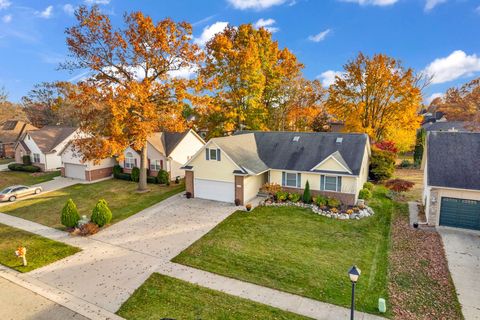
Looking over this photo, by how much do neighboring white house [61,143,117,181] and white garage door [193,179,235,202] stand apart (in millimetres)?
13995

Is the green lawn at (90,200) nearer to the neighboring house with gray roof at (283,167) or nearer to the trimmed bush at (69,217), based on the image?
the trimmed bush at (69,217)

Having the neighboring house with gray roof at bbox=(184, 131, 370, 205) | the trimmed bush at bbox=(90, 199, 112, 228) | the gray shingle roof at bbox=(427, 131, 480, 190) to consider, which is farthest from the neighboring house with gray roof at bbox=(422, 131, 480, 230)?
the trimmed bush at bbox=(90, 199, 112, 228)

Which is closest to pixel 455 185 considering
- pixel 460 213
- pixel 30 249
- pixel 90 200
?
pixel 460 213

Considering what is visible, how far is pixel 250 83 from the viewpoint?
31.9 metres

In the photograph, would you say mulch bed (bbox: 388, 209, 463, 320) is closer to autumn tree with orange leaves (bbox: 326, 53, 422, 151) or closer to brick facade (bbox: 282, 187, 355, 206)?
brick facade (bbox: 282, 187, 355, 206)

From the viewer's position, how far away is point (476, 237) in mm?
16672

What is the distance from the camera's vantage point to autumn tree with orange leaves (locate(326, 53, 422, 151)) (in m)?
31.8

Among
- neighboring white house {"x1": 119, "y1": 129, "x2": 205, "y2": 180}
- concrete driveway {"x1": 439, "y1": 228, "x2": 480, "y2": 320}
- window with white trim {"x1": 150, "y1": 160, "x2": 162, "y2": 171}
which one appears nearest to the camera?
concrete driveway {"x1": 439, "y1": 228, "x2": 480, "y2": 320}

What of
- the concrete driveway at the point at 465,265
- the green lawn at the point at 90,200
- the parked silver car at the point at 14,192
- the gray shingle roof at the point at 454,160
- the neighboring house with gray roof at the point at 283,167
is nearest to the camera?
the concrete driveway at the point at 465,265

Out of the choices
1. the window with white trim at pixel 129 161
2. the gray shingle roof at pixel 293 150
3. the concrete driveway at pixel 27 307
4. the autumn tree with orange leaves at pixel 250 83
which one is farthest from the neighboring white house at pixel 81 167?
the concrete driveway at pixel 27 307

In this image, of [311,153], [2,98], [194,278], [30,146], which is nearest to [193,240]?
[194,278]

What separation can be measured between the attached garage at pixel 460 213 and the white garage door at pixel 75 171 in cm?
3438

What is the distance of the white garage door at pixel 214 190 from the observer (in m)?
23.4

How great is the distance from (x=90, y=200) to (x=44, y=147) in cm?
1883
